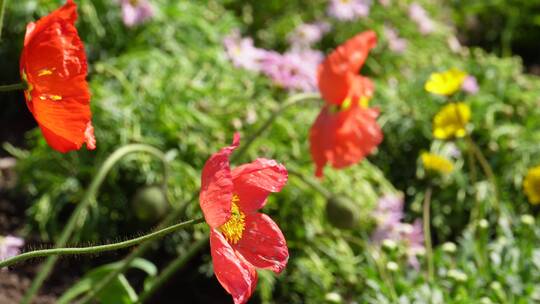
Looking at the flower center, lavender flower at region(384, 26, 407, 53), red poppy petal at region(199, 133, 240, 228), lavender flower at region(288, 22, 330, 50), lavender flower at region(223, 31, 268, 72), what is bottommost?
lavender flower at region(384, 26, 407, 53)

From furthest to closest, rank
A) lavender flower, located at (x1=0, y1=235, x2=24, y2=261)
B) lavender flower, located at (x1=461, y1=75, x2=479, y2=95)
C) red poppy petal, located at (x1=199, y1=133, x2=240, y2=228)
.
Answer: lavender flower, located at (x1=461, y1=75, x2=479, y2=95)
lavender flower, located at (x1=0, y1=235, x2=24, y2=261)
red poppy petal, located at (x1=199, y1=133, x2=240, y2=228)

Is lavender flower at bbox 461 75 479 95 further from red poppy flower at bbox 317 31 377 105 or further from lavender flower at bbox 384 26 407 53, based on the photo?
red poppy flower at bbox 317 31 377 105

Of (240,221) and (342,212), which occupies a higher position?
(240,221)

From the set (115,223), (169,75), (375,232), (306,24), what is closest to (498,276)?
(375,232)

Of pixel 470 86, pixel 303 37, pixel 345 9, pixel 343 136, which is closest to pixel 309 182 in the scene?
pixel 343 136

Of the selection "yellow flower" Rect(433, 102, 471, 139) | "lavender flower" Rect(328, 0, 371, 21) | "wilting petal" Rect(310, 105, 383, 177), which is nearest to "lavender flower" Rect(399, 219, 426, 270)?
"yellow flower" Rect(433, 102, 471, 139)

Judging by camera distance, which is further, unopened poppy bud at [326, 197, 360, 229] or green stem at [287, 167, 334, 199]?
unopened poppy bud at [326, 197, 360, 229]

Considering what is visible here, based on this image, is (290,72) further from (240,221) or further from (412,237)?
(240,221)
